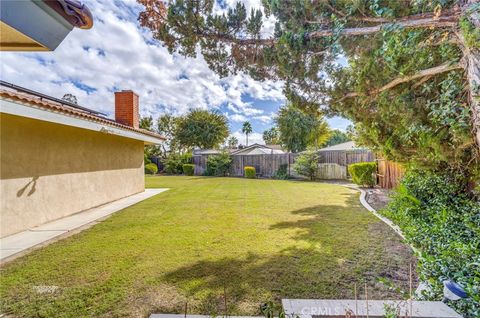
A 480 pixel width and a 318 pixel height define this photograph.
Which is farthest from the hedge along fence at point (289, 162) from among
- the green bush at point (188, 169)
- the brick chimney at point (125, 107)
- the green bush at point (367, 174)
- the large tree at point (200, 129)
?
the brick chimney at point (125, 107)

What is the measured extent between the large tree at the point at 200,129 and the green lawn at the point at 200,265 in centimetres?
2676

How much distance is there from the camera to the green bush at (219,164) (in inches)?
858

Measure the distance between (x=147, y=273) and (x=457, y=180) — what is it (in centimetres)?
736

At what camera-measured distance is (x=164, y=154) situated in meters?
28.0

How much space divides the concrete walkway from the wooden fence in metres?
11.1

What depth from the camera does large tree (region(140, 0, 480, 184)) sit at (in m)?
3.66

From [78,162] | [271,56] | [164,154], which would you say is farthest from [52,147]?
[164,154]

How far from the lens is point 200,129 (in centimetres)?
3256

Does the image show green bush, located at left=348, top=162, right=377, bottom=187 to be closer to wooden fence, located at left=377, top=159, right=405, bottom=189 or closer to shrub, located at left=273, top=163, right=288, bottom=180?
wooden fence, located at left=377, top=159, right=405, bottom=189

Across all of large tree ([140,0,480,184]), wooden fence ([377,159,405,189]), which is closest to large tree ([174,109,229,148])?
wooden fence ([377,159,405,189])

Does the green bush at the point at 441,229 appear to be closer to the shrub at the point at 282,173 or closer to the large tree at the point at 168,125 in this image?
the shrub at the point at 282,173

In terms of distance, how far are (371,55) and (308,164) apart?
13.2 meters

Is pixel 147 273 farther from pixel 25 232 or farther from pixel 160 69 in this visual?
pixel 160 69

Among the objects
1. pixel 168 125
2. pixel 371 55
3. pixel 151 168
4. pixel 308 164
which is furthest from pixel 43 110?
pixel 168 125
